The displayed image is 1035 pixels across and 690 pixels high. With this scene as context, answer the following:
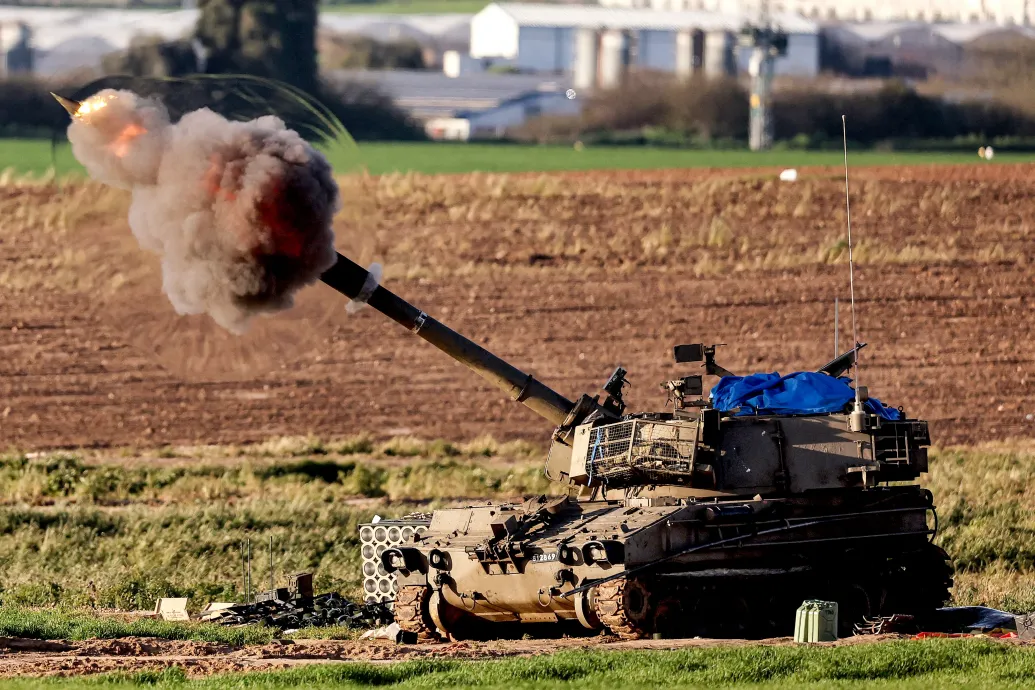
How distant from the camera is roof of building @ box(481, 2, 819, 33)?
7462cm

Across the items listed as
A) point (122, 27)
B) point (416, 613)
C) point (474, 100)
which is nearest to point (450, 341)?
point (416, 613)

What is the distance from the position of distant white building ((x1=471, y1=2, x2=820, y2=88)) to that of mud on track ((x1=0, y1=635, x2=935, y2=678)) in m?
45.6

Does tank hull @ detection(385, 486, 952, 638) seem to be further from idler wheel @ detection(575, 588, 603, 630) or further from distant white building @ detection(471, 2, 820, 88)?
distant white building @ detection(471, 2, 820, 88)

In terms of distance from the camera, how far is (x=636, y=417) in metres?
25.8

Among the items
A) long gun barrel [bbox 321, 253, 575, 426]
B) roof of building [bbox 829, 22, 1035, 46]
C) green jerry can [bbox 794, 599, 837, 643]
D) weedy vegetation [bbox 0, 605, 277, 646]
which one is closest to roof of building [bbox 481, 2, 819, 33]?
roof of building [bbox 829, 22, 1035, 46]

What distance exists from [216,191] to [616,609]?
246 inches

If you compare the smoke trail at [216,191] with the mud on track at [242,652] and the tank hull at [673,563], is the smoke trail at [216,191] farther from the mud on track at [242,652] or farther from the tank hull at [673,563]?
the mud on track at [242,652]

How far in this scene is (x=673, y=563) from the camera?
23.7 meters

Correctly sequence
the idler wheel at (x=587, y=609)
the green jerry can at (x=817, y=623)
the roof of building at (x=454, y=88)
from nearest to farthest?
the green jerry can at (x=817, y=623), the idler wheel at (x=587, y=609), the roof of building at (x=454, y=88)

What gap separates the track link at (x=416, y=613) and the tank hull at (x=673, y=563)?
0.07 feet

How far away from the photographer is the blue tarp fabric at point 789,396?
85.0 feet

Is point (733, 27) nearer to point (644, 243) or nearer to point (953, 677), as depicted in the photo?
point (644, 243)

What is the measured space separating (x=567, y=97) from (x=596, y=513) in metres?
55.7

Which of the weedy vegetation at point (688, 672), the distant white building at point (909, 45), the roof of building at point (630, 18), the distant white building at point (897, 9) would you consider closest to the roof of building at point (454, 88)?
the roof of building at point (630, 18)
